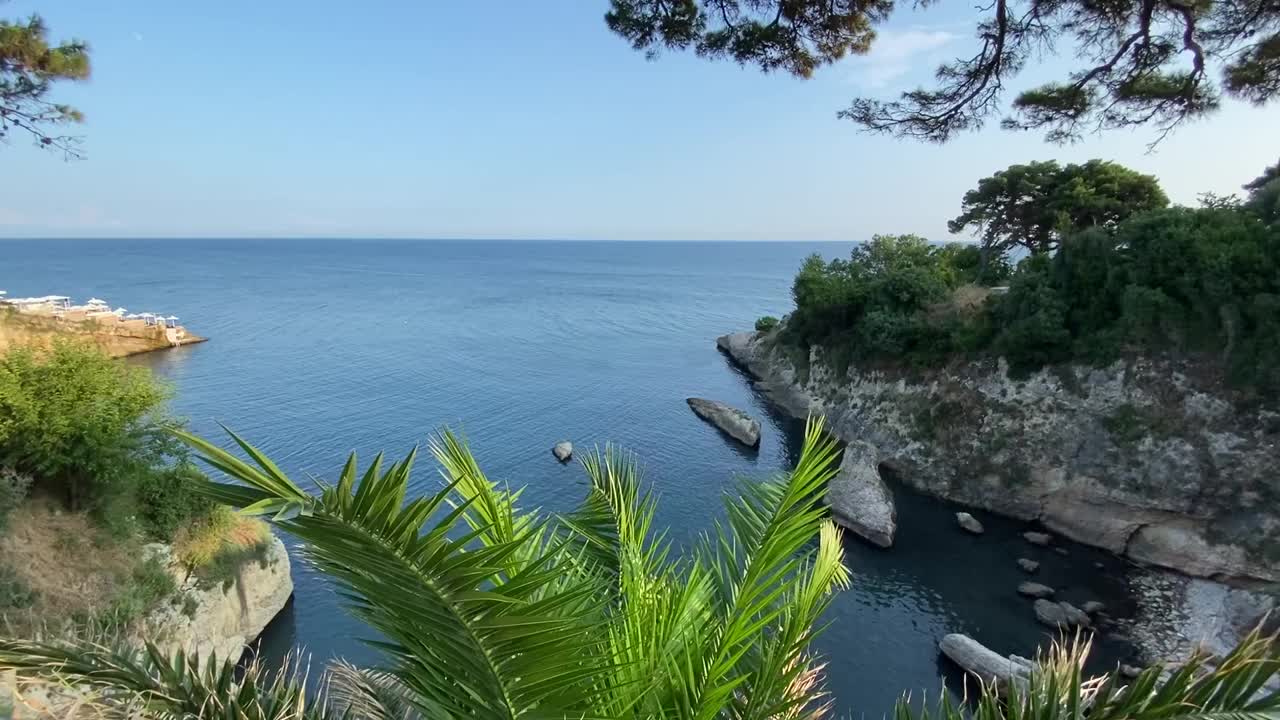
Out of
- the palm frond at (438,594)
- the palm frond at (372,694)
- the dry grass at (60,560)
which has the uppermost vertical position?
the palm frond at (438,594)

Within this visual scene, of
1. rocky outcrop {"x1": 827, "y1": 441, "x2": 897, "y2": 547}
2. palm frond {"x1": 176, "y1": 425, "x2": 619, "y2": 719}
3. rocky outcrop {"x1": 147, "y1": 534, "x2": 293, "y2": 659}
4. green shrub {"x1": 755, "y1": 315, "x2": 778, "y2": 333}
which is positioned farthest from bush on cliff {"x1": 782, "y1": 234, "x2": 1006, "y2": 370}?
palm frond {"x1": 176, "y1": 425, "x2": 619, "y2": 719}

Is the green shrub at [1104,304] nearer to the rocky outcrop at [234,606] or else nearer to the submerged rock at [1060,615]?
the submerged rock at [1060,615]

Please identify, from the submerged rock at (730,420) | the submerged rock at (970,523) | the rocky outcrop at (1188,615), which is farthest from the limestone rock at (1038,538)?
the submerged rock at (730,420)

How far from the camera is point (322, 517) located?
7.23 feet

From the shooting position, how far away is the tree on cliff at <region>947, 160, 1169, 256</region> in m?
32.5

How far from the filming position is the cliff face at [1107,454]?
20328 millimetres

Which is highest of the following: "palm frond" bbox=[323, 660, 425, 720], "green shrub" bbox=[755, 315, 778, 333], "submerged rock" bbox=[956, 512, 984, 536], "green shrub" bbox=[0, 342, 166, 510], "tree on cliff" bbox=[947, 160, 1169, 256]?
"tree on cliff" bbox=[947, 160, 1169, 256]

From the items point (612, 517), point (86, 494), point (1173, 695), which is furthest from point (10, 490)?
point (1173, 695)

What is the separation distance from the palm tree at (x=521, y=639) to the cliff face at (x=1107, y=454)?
578 inches

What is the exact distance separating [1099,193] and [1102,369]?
1324cm

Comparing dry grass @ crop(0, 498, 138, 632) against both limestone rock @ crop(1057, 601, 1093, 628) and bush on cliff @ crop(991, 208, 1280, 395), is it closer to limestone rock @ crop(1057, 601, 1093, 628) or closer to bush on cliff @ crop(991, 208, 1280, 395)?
limestone rock @ crop(1057, 601, 1093, 628)

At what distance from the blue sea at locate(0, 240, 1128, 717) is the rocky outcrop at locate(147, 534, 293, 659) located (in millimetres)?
663

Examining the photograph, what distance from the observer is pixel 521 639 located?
253 centimetres

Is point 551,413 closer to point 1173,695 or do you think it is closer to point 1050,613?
point 1050,613
